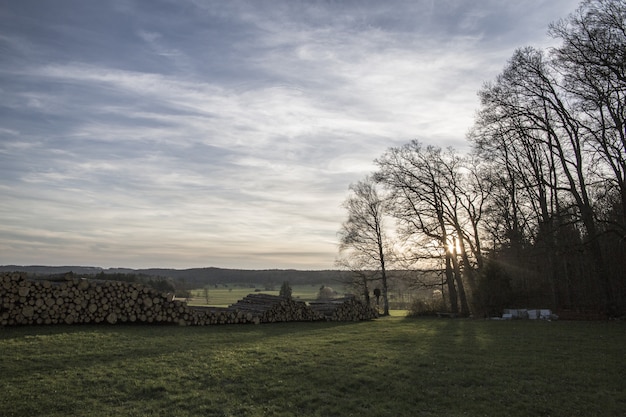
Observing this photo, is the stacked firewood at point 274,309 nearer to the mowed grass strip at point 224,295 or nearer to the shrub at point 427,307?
the shrub at point 427,307

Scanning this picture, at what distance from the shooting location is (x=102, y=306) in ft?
48.1

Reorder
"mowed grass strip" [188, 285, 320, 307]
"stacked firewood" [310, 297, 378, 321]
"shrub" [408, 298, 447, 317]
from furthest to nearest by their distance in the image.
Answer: "mowed grass strip" [188, 285, 320, 307] → "shrub" [408, 298, 447, 317] → "stacked firewood" [310, 297, 378, 321]

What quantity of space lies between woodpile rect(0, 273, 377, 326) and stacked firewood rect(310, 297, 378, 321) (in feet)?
9.73

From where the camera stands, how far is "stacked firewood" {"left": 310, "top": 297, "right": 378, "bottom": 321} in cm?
2220

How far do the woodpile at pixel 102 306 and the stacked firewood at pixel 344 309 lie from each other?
2.97 meters

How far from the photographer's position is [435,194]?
26609 millimetres

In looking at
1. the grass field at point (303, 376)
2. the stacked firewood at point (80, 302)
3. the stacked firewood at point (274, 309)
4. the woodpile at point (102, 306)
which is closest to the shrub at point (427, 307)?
the stacked firewood at point (274, 309)

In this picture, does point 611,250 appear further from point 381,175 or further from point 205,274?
point 205,274

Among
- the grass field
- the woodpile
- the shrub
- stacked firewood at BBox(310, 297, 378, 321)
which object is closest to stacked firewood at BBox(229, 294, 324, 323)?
the woodpile

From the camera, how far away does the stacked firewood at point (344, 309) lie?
2220 centimetres

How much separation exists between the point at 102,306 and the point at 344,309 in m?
12.6

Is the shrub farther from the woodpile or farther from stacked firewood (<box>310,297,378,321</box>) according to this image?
the woodpile

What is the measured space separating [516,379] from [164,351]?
310 inches

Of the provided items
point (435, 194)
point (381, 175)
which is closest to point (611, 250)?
point (435, 194)
